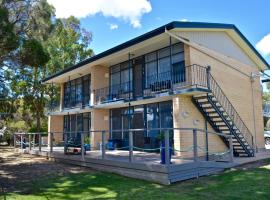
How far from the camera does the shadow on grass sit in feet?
26.9

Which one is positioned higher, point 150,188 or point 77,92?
point 77,92

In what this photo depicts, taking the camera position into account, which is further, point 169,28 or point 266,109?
point 266,109

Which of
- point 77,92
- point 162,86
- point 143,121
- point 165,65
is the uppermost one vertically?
point 165,65

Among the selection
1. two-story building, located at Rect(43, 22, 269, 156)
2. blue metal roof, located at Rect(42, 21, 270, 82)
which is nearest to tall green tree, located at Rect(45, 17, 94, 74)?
two-story building, located at Rect(43, 22, 269, 156)

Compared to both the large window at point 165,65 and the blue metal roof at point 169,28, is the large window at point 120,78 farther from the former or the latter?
the blue metal roof at point 169,28

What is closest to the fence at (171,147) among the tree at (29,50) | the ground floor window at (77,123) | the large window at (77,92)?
the ground floor window at (77,123)

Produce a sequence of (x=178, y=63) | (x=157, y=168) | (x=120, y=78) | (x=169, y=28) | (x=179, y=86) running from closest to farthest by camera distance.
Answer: (x=157, y=168), (x=169, y=28), (x=179, y=86), (x=178, y=63), (x=120, y=78)

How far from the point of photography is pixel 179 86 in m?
15.5

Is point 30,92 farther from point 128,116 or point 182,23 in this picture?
point 182,23

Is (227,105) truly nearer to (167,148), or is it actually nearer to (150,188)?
(167,148)

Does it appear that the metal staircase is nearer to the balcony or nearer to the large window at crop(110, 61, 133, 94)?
the balcony

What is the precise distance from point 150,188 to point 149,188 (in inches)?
1.3

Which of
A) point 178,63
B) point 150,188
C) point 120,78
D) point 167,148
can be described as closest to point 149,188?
point 150,188

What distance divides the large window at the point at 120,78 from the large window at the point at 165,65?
171 cm
